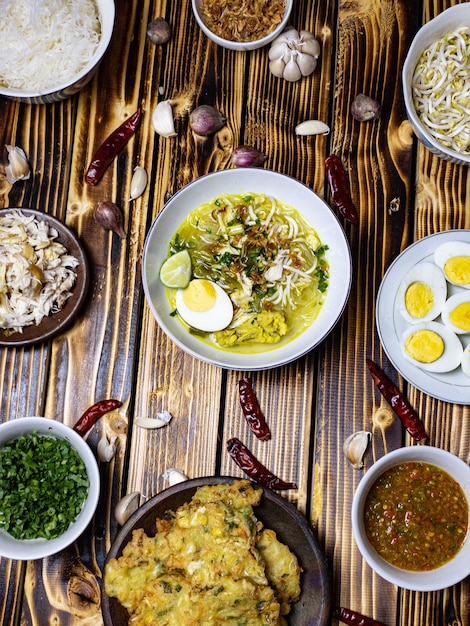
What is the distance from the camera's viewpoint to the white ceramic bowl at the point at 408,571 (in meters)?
2.81

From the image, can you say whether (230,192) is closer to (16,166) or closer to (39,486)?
(16,166)

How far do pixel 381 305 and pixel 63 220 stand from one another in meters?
1.50

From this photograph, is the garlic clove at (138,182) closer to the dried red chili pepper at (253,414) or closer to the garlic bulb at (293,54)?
the garlic bulb at (293,54)

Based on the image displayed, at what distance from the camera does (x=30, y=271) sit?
301cm

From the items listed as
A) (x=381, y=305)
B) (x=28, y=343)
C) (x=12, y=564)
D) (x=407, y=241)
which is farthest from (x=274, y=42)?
(x=12, y=564)

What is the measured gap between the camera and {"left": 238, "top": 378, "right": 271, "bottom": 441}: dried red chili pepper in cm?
313

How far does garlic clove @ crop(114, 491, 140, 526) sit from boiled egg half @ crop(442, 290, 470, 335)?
1533 mm

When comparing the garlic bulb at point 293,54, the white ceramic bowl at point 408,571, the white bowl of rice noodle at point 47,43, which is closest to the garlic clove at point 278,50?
the garlic bulb at point 293,54

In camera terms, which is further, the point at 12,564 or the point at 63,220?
the point at 63,220

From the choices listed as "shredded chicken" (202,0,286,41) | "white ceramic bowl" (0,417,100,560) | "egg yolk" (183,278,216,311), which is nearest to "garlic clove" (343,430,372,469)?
"egg yolk" (183,278,216,311)

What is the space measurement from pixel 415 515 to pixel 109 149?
2.09 metres

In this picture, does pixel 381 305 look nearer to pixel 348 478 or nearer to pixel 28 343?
pixel 348 478

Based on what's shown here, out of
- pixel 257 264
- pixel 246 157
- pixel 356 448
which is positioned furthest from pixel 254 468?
Result: pixel 246 157

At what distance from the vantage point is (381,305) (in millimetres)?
3084
